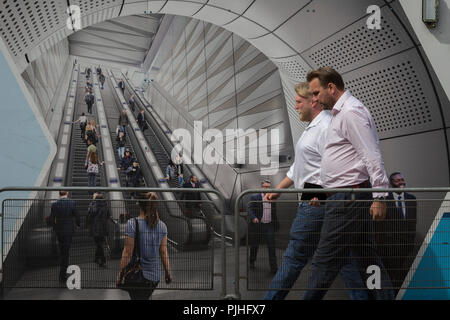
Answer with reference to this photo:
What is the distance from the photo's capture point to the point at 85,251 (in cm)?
284

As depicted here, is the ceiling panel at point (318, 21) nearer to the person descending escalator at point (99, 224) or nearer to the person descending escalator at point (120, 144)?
the person descending escalator at point (99, 224)

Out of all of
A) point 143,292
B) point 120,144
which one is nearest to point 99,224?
point 143,292

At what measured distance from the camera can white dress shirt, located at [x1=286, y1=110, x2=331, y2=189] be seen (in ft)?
8.48

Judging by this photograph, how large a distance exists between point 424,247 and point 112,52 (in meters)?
26.1

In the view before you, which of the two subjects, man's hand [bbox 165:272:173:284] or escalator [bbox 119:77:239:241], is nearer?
man's hand [bbox 165:272:173:284]

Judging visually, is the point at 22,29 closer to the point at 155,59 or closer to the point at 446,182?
the point at 446,182

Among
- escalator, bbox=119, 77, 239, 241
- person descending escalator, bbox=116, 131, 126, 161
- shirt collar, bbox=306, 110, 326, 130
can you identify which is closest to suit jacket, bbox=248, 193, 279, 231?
shirt collar, bbox=306, 110, 326, 130

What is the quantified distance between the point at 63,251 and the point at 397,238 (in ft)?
9.25

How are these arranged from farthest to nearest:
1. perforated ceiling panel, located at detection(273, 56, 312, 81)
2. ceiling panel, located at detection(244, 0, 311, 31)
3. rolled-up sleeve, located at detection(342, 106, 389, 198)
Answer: perforated ceiling panel, located at detection(273, 56, 312, 81), ceiling panel, located at detection(244, 0, 311, 31), rolled-up sleeve, located at detection(342, 106, 389, 198)

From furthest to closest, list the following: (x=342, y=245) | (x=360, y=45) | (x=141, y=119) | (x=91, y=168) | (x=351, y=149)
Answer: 1. (x=141, y=119)
2. (x=91, y=168)
3. (x=360, y=45)
4. (x=342, y=245)
5. (x=351, y=149)

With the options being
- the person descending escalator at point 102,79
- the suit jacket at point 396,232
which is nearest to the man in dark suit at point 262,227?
the suit jacket at point 396,232

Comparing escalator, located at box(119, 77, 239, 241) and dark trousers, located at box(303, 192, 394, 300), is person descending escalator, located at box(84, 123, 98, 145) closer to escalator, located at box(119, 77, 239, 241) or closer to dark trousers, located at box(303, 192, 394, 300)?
escalator, located at box(119, 77, 239, 241)

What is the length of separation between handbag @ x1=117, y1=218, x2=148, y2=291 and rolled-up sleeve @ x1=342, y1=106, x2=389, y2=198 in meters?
1.84

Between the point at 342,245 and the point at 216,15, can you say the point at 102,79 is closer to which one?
the point at 216,15
